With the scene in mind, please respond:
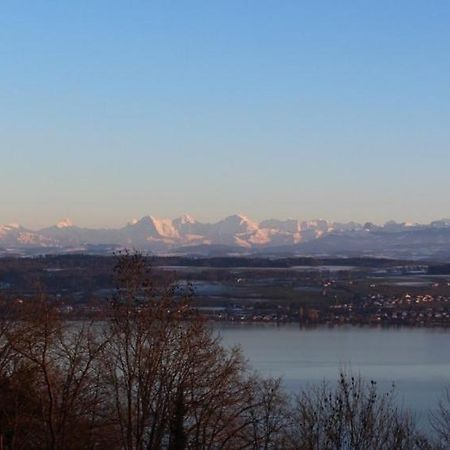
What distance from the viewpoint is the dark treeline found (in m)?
6.38

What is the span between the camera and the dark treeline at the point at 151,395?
6.38 meters

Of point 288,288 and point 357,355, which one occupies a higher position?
point 288,288

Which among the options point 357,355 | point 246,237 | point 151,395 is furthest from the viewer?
point 246,237

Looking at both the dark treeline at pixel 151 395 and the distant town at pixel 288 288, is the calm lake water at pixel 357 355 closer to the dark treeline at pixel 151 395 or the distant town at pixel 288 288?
the distant town at pixel 288 288

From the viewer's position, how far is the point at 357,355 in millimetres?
19484

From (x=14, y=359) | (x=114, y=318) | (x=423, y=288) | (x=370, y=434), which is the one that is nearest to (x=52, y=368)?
(x=14, y=359)

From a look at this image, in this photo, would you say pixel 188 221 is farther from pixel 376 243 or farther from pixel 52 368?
pixel 52 368

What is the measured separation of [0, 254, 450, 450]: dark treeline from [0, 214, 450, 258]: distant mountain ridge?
6561 centimetres

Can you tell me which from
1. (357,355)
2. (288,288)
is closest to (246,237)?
(288,288)

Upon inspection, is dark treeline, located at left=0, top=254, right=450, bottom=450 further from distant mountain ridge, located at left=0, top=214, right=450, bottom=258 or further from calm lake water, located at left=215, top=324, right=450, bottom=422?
distant mountain ridge, located at left=0, top=214, right=450, bottom=258

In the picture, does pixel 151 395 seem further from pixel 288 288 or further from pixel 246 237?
pixel 246 237

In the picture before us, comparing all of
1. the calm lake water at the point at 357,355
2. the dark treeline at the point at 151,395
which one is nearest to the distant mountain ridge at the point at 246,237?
the calm lake water at the point at 357,355

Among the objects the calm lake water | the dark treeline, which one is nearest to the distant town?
the calm lake water

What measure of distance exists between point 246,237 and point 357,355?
96.8m
